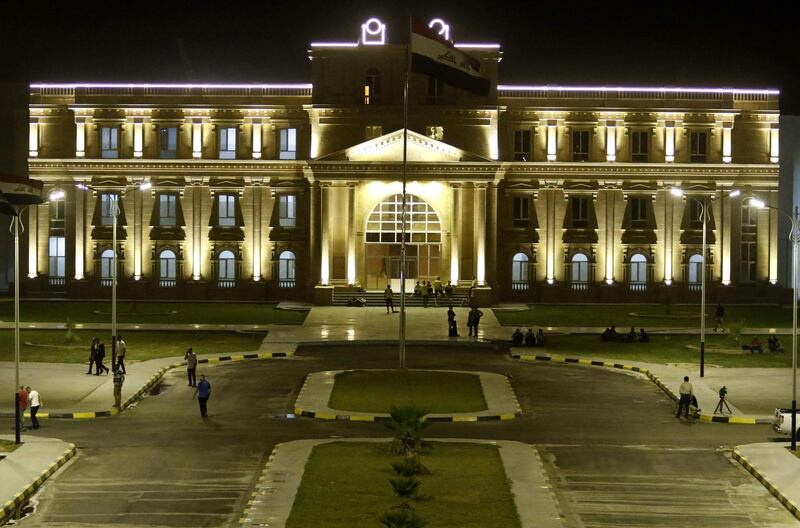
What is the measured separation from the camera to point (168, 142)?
8925 cm

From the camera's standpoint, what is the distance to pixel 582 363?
55625mm

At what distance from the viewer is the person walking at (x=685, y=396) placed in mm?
40531

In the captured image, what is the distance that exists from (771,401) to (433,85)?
1839 inches

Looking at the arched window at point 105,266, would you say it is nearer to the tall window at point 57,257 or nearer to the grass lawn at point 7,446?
the tall window at point 57,257

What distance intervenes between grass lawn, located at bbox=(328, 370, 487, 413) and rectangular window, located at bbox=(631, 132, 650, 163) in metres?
42.3

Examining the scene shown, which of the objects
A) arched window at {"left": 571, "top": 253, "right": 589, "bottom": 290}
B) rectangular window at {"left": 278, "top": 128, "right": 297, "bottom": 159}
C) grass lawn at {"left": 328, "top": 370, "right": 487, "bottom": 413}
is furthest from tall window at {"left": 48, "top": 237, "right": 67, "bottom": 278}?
grass lawn at {"left": 328, "top": 370, "right": 487, "bottom": 413}

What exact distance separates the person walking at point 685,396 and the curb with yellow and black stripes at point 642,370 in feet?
1.65

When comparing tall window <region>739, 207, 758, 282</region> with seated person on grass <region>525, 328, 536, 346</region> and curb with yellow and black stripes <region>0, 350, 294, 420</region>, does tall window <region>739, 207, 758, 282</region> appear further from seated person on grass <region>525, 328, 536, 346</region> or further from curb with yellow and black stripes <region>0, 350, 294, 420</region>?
curb with yellow and black stripes <region>0, 350, 294, 420</region>

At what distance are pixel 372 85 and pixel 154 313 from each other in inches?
877

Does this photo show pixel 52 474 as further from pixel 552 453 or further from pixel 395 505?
pixel 552 453

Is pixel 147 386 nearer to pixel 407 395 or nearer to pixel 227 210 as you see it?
pixel 407 395

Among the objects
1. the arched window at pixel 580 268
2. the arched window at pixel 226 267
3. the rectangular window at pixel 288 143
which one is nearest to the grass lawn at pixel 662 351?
the arched window at pixel 580 268

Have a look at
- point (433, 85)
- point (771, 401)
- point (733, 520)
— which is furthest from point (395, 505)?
point (433, 85)

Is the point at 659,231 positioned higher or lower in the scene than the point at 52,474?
higher
